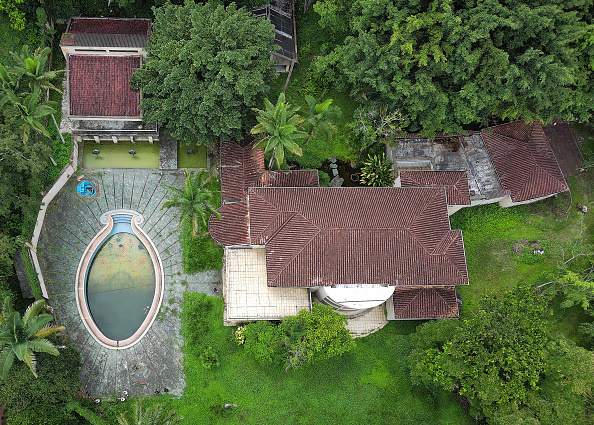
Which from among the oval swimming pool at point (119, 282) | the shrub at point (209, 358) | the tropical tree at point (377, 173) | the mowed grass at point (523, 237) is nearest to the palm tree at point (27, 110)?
the oval swimming pool at point (119, 282)

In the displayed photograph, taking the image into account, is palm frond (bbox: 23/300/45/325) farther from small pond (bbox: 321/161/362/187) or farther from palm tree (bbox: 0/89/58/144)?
small pond (bbox: 321/161/362/187)

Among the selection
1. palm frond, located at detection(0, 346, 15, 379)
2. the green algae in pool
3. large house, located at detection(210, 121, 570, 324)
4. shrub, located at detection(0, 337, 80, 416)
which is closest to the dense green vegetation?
shrub, located at detection(0, 337, 80, 416)

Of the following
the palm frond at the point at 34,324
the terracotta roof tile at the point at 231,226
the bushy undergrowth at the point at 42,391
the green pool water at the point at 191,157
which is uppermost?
the green pool water at the point at 191,157

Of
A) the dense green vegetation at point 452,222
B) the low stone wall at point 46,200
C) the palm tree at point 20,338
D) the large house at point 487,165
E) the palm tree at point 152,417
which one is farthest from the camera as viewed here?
the large house at point 487,165

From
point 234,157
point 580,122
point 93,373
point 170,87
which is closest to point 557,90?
point 580,122

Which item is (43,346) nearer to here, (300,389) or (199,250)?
(199,250)

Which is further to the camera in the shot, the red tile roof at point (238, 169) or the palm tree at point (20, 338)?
the red tile roof at point (238, 169)

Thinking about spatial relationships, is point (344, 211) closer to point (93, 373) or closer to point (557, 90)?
point (557, 90)

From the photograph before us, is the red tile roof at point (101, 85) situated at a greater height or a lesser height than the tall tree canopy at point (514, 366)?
greater

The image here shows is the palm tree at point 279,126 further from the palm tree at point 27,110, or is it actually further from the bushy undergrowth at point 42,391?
the bushy undergrowth at point 42,391
